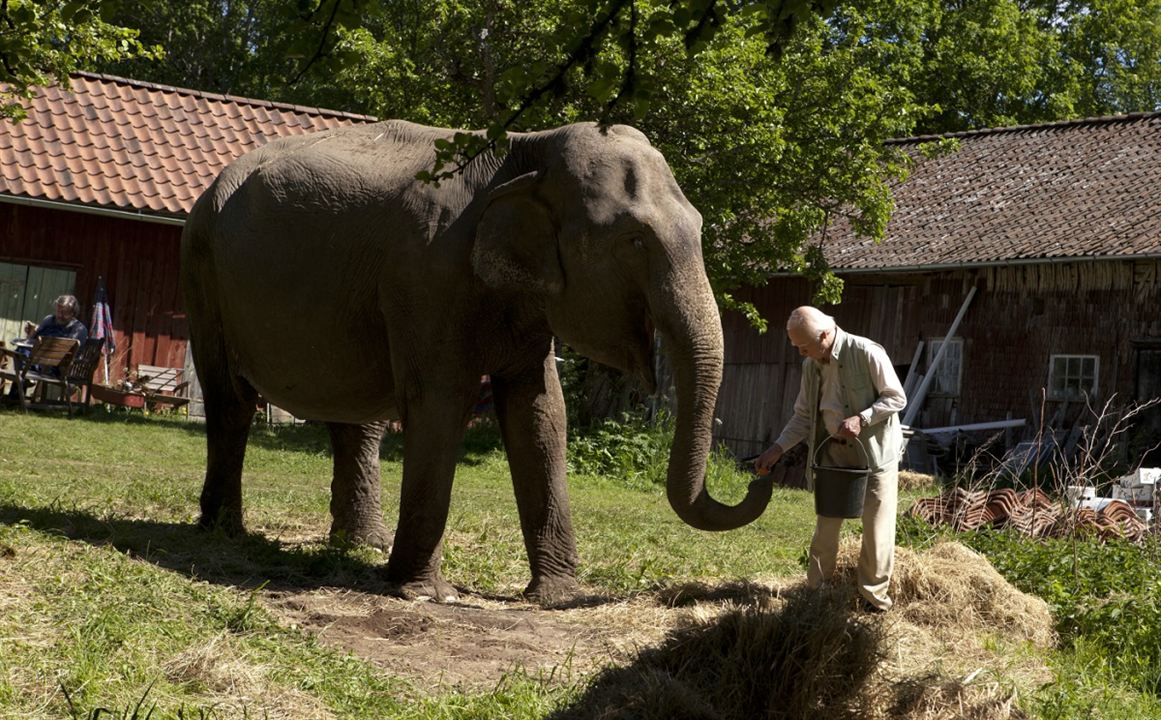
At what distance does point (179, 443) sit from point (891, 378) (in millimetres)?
11760

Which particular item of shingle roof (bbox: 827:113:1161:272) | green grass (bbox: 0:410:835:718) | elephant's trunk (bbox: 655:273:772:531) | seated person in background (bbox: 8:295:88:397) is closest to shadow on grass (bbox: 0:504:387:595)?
green grass (bbox: 0:410:835:718)

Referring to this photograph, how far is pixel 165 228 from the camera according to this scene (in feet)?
77.6

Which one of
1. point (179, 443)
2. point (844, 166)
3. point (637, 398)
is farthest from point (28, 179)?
point (844, 166)

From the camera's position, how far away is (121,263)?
920 inches

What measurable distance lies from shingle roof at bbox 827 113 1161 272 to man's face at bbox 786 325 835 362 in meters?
15.0

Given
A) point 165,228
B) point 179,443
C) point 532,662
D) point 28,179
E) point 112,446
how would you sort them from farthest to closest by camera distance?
point 165,228, point 28,179, point 179,443, point 112,446, point 532,662

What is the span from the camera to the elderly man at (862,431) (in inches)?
328

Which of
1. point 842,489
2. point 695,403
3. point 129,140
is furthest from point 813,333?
point 129,140

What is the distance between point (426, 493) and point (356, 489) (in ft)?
6.57

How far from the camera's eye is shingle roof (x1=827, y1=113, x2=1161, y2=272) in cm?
2373

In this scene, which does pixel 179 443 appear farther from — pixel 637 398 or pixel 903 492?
pixel 903 492

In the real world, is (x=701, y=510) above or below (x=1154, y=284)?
below

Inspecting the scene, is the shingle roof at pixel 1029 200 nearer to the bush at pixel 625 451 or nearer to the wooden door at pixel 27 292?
the bush at pixel 625 451

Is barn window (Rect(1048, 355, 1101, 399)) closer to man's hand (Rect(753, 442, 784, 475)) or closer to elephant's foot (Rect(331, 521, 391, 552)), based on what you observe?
elephant's foot (Rect(331, 521, 391, 552))
